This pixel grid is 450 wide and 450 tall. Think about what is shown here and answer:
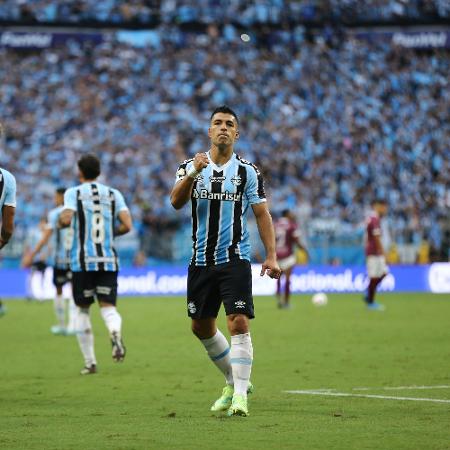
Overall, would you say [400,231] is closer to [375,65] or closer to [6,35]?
[375,65]

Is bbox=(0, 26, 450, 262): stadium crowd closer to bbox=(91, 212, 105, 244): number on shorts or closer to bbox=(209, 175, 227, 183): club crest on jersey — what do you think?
bbox=(91, 212, 105, 244): number on shorts

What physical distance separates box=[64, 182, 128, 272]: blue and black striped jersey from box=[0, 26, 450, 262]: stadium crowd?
20.3 meters

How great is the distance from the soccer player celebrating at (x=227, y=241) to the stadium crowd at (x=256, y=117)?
78.6 ft

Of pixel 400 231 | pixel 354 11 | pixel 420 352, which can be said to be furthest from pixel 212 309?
pixel 354 11

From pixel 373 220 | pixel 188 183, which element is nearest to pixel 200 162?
pixel 188 183

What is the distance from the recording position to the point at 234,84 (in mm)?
40688

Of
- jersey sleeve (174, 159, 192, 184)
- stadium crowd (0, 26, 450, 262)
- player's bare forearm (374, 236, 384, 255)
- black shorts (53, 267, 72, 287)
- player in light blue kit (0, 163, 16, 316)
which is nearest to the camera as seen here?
jersey sleeve (174, 159, 192, 184)

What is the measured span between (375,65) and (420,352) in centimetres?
2847

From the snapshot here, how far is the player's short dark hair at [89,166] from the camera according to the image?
1219 centimetres

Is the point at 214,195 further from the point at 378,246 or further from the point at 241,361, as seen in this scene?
the point at 378,246

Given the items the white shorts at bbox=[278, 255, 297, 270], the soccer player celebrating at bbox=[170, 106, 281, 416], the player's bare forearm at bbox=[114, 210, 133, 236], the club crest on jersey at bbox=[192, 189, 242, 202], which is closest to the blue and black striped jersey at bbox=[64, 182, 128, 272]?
the player's bare forearm at bbox=[114, 210, 133, 236]

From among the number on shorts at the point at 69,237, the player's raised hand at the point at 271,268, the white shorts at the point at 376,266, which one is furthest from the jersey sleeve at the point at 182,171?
the white shorts at the point at 376,266

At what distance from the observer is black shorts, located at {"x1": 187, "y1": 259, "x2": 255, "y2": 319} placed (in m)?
8.45

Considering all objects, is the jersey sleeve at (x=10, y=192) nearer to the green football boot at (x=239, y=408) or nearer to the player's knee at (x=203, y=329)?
the player's knee at (x=203, y=329)
